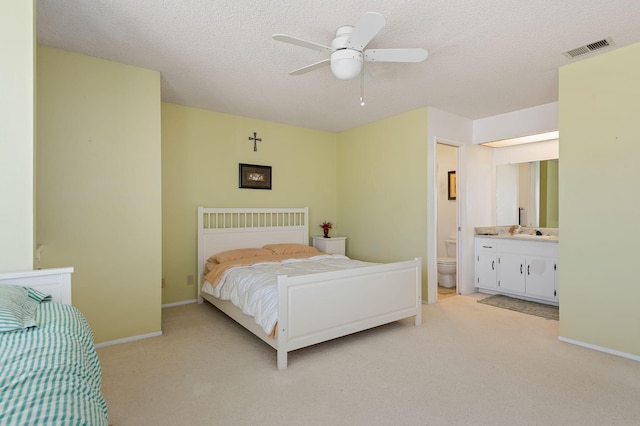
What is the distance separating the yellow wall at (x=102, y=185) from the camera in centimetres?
278

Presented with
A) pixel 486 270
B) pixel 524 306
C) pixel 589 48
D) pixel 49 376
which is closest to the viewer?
pixel 49 376

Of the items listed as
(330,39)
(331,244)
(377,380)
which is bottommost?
(377,380)

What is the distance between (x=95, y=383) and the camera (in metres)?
1.24

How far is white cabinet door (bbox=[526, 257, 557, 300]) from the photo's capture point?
4.12 m

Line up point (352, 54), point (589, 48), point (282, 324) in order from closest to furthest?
point (352, 54), point (282, 324), point (589, 48)

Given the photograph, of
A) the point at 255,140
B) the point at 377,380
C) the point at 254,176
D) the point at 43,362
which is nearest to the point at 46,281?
the point at 43,362

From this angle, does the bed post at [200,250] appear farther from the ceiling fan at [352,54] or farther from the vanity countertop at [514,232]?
the vanity countertop at [514,232]

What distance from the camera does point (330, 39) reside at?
2598 mm

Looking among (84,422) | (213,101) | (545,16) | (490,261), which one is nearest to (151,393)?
(84,422)

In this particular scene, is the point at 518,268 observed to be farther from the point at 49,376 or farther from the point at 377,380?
the point at 49,376

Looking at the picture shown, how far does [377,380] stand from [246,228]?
2.91 m

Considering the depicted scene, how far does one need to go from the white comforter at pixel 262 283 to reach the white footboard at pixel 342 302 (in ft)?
0.54

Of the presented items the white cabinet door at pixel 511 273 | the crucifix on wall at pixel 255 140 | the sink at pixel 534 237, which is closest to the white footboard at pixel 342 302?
the white cabinet door at pixel 511 273

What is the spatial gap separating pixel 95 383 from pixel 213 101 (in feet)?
11.6
